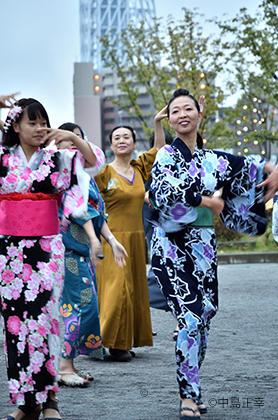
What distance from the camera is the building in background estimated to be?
66.8 m

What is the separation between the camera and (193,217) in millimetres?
3688

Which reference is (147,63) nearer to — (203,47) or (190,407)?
(203,47)

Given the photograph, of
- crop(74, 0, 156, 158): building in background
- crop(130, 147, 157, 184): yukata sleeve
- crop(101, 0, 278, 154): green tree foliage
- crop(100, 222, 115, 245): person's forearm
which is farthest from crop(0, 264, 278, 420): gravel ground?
crop(74, 0, 156, 158): building in background

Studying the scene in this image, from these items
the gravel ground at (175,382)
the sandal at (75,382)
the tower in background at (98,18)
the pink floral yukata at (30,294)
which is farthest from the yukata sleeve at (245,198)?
the tower in background at (98,18)

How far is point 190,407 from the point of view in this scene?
3516 mm

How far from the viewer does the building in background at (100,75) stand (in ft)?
219

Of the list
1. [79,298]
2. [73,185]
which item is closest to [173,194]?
[73,185]

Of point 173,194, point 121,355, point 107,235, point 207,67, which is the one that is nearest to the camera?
point 173,194

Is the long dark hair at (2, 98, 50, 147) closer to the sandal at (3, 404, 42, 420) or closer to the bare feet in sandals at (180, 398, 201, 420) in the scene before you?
the sandal at (3, 404, 42, 420)

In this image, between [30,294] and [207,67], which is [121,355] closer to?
[30,294]

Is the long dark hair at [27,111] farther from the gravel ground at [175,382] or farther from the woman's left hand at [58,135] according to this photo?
the gravel ground at [175,382]

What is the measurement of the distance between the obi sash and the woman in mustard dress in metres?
1.80

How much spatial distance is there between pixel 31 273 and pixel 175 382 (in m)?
1.62

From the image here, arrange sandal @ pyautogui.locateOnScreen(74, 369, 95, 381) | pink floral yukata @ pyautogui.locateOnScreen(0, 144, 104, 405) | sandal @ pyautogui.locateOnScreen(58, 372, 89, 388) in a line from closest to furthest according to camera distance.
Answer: pink floral yukata @ pyautogui.locateOnScreen(0, 144, 104, 405), sandal @ pyautogui.locateOnScreen(58, 372, 89, 388), sandal @ pyautogui.locateOnScreen(74, 369, 95, 381)
